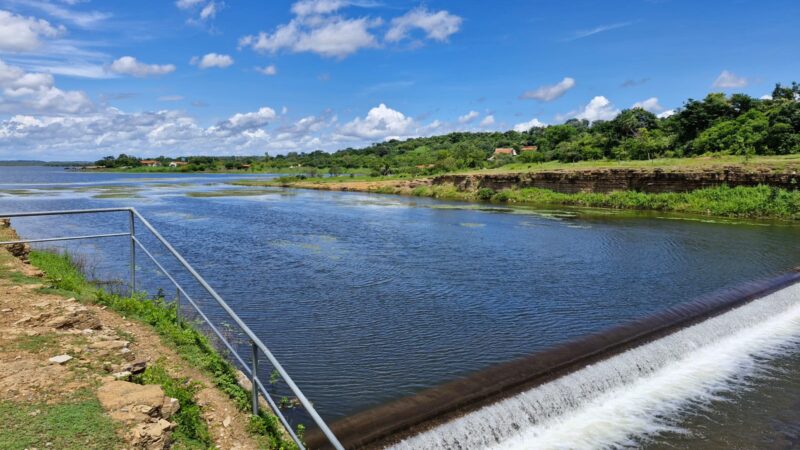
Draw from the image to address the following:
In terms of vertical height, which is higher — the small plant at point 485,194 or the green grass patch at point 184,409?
the small plant at point 485,194

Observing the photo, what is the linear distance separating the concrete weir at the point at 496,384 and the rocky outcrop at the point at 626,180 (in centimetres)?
3153

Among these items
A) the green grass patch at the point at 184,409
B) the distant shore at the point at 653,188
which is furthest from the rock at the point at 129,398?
the distant shore at the point at 653,188

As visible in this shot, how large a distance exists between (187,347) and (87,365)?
67.4 inches

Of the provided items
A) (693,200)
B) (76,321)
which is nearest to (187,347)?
(76,321)

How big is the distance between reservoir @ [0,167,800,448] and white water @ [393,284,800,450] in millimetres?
55

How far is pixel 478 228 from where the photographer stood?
3162 cm

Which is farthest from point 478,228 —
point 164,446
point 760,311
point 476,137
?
point 476,137

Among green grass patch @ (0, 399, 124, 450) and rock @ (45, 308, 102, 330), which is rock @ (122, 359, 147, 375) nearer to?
green grass patch @ (0, 399, 124, 450)

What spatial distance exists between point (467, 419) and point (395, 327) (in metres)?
4.73

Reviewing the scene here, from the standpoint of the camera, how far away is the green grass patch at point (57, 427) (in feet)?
15.3

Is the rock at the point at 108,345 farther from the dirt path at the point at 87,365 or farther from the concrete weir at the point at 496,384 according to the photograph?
the concrete weir at the point at 496,384

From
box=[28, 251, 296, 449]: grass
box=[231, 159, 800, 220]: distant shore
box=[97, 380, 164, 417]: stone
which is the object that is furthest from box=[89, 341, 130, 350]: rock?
box=[231, 159, 800, 220]: distant shore

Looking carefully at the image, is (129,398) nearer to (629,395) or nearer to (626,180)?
(629,395)

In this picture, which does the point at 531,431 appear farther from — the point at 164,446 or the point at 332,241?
the point at 332,241
